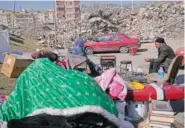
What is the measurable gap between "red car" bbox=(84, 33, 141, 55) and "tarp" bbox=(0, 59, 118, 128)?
54.7 feet

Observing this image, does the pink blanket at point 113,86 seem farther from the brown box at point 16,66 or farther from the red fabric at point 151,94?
the brown box at point 16,66

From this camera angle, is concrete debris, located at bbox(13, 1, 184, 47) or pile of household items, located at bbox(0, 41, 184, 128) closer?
pile of household items, located at bbox(0, 41, 184, 128)

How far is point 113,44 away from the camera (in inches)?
890

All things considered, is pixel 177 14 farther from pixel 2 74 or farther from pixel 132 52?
pixel 2 74

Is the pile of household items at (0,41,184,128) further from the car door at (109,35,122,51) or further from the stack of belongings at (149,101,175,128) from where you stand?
the car door at (109,35,122,51)

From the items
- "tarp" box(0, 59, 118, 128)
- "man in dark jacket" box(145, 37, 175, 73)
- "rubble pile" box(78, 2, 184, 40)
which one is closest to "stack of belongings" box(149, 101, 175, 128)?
"tarp" box(0, 59, 118, 128)

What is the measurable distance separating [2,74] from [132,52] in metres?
10.5

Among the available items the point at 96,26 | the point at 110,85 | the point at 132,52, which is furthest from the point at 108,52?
the point at 110,85

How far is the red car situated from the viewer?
22281 mm

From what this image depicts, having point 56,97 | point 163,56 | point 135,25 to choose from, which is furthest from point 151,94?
point 135,25

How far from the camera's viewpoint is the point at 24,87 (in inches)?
225

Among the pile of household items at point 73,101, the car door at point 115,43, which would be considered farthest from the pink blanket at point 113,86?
the car door at point 115,43

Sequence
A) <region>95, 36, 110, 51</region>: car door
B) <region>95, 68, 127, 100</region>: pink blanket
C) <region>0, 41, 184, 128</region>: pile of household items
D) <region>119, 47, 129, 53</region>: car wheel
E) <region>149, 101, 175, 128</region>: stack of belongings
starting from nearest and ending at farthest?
<region>0, 41, 184, 128</region>: pile of household items
<region>149, 101, 175, 128</region>: stack of belongings
<region>95, 68, 127, 100</region>: pink blanket
<region>119, 47, 129, 53</region>: car wheel
<region>95, 36, 110, 51</region>: car door

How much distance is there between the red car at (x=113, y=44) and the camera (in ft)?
73.1
